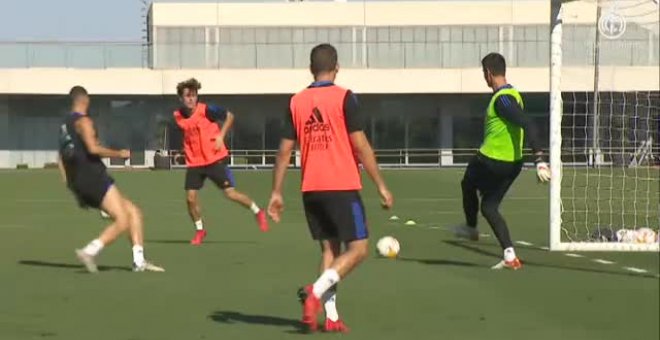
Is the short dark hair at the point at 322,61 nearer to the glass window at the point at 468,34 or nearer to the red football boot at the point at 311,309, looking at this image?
the red football boot at the point at 311,309

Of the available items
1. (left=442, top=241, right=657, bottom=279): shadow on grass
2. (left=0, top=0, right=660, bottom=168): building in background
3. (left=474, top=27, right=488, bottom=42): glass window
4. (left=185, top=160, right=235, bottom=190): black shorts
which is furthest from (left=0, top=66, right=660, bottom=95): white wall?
(left=442, top=241, right=657, bottom=279): shadow on grass

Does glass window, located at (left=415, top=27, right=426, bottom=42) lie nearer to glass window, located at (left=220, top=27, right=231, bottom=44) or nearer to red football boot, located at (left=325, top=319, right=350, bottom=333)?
glass window, located at (left=220, top=27, right=231, bottom=44)

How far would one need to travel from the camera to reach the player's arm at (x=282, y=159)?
815cm

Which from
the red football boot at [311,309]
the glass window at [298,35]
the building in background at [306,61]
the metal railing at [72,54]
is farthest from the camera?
the glass window at [298,35]

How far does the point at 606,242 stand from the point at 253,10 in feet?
183

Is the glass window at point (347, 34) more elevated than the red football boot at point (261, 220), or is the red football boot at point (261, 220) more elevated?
the glass window at point (347, 34)

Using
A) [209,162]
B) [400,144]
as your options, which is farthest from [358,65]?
[209,162]

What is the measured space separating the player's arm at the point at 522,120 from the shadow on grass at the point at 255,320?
146 inches

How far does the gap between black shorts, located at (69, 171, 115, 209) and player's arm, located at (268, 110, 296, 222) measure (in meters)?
3.77

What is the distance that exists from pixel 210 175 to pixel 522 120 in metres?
5.22

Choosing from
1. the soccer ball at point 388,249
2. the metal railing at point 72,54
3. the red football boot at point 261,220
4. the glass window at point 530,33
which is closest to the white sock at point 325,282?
the soccer ball at point 388,249

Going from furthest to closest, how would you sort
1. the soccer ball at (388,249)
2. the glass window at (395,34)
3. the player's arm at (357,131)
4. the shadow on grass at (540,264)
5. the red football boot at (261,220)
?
the glass window at (395,34), the red football boot at (261,220), the soccer ball at (388,249), the shadow on grass at (540,264), the player's arm at (357,131)

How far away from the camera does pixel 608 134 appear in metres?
22.3

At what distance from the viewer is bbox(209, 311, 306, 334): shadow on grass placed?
27.7 feet
